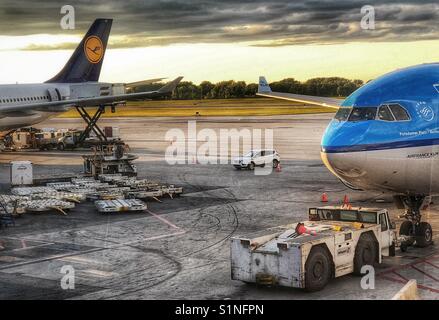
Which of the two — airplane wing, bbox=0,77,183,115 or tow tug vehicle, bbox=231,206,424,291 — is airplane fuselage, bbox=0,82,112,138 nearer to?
airplane wing, bbox=0,77,183,115

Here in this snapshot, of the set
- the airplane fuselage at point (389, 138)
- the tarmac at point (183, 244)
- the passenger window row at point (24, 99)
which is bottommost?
the tarmac at point (183, 244)

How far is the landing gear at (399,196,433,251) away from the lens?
23250 mm

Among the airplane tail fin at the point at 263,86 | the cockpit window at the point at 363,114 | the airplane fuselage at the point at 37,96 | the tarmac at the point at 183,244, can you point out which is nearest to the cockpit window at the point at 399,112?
the cockpit window at the point at 363,114

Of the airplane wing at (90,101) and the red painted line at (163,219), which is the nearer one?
the red painted line at (163,219)

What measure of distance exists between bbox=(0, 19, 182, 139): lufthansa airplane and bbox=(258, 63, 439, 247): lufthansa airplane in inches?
1421

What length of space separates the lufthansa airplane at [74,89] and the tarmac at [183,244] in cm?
1161

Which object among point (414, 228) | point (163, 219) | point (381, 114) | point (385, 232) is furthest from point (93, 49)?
point (385, 232)

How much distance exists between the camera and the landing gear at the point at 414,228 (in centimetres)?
2325

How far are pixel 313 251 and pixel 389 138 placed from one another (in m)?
4.34

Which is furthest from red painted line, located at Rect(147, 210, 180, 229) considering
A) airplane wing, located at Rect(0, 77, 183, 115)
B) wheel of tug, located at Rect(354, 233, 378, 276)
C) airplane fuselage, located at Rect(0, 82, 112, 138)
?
airplane fuselage, located at Rect(0, 82, 112, 138)

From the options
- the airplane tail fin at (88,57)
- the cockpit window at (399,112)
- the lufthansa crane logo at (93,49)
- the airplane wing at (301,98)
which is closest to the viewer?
the cockpit window at (399,112)

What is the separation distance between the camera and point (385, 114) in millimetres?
20844

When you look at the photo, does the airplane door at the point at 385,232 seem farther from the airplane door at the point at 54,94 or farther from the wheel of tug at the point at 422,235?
the airplane door at the point at 54,94
